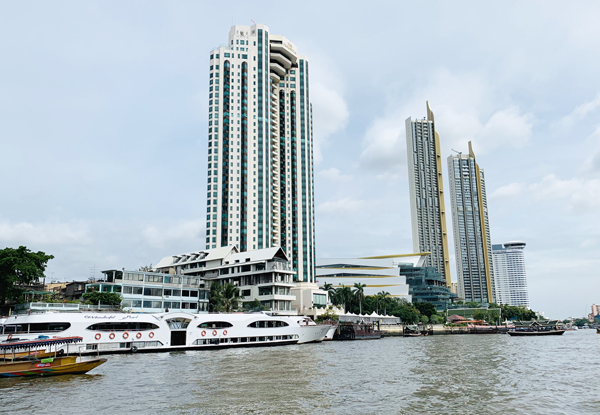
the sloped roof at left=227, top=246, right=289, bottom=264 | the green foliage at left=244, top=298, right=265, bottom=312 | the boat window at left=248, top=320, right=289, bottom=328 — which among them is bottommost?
the boat window at left=248, top=320, right=289, bottom=328

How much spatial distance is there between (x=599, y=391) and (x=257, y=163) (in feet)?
433

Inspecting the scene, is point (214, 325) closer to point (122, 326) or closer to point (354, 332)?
point (122, 326)

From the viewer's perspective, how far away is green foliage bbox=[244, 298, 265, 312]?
107 meters

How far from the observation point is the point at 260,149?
160 meters

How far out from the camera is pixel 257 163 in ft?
519

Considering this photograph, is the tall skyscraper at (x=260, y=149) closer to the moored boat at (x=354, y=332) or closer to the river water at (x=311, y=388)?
the moored boat at (x=354, y=332)

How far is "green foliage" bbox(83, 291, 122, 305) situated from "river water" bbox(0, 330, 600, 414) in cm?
4053

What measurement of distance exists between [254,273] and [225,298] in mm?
13971

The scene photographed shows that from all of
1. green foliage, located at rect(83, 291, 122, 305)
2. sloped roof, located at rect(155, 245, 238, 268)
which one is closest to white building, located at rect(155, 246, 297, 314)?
sloped roof, located at rect(155, 245, 238, 268)

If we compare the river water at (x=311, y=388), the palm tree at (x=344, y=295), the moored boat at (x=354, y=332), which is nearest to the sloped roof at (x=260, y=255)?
the moored boat at (x=354, y=332)

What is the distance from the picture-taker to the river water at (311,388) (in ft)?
93.1

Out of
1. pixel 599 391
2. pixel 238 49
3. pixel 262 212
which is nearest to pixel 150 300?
pixel 262 212

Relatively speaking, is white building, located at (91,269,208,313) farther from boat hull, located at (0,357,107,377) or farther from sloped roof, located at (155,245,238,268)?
boat hull, located at (0,357,107,377)

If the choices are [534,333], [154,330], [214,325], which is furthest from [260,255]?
[534,333]
